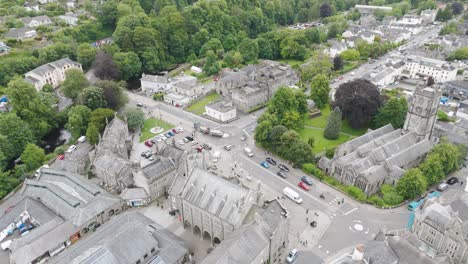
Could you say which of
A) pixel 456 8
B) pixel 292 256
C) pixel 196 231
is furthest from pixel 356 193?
pixel 456 8

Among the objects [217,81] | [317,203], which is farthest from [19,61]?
[317,203]

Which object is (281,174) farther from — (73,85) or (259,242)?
(73,85)

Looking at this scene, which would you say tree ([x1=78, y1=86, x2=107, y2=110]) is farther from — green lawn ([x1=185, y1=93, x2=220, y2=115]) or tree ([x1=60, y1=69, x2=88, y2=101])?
green lawn ([x1=185, y1=93, x2=220, y2=115])

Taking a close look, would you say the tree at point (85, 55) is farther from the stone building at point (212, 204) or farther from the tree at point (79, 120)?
the stone building at point (212, 204)

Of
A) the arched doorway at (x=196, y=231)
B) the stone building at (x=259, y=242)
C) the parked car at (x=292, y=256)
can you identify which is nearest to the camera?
the stone building at (x=259, y=242)

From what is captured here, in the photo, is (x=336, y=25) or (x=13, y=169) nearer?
(x=13, y=169)

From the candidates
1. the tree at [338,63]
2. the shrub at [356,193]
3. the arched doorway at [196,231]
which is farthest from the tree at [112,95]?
the tree at [338,63]

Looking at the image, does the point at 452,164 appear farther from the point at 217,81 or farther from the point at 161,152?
the point at 217,81

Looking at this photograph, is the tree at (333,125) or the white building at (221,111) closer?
the tree at (333,125)
